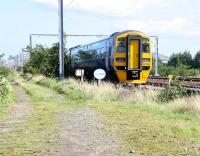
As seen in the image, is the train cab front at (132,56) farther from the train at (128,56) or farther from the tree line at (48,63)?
the tree line at (48,63)

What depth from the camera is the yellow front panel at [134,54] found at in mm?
30781

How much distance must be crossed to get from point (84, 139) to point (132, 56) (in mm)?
20407

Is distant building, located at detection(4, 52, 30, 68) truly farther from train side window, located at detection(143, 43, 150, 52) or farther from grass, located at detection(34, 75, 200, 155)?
grass, located at detection(34, 75, 200, 155)

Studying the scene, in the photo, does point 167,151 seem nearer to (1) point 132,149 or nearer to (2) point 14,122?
(1) point 132,149

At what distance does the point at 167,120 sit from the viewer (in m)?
13.1

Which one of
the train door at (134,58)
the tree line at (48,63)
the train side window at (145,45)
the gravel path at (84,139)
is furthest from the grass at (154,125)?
the tree line at (48,63)

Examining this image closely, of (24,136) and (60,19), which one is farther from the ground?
(60,19)

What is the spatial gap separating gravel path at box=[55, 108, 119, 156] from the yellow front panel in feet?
55.1

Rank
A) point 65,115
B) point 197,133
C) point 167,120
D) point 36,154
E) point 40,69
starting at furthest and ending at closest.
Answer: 1. point 40,69
2. point 65,115
3. point 167,120
4. point 197,133
5. point 36,154

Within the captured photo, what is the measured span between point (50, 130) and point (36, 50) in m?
48.0

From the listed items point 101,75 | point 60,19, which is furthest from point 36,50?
point 101,75

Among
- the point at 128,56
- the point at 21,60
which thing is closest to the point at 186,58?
the point at 21,60

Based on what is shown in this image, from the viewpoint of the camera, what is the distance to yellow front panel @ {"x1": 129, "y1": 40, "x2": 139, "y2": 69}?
3078 cm

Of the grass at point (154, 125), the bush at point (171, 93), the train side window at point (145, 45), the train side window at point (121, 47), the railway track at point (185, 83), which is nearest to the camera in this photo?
the grass at point (154, 125)
